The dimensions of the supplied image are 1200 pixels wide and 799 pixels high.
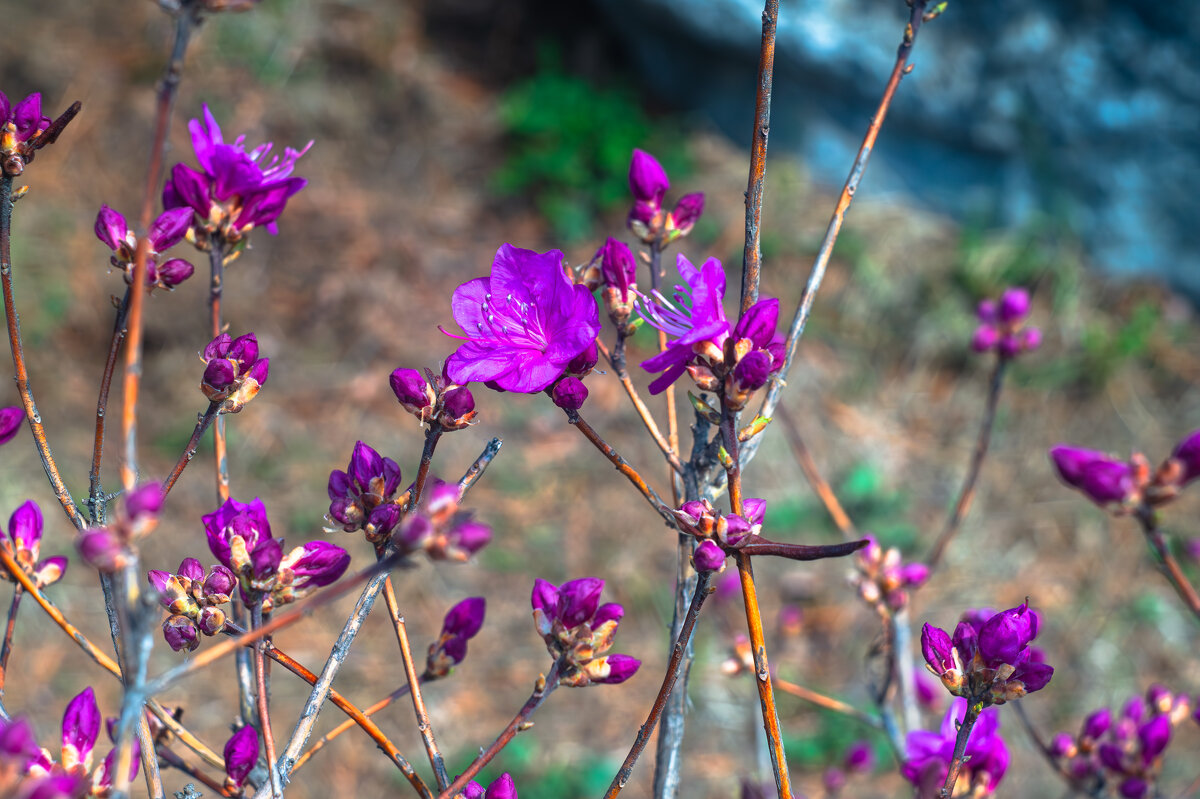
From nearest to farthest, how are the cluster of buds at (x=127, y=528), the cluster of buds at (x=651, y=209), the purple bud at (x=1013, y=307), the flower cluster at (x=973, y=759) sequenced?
the cluster of buds at (x=127, y=528)
the flower cluster at (x=973, y=759)
the cluster of buds at (x=651, y=209)
the purple bud at (x=1013, y=307)

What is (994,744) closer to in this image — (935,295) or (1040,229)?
(935,295)

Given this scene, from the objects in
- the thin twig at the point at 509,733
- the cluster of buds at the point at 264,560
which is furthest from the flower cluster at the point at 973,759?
the cluster of buds at the point at 264,560

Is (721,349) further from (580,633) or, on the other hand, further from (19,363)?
(19,363)

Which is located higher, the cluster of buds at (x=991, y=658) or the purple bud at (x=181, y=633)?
the cluster of buds at (x=991, y=658)

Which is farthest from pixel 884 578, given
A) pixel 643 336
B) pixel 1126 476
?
pixel 643 336

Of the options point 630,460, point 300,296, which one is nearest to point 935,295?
Result: point 630,460

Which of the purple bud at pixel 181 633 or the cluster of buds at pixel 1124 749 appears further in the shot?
the cluster of buds at pixel 1124 749

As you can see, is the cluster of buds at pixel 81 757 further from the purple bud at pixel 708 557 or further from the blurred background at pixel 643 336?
the blurred background at pixel 643 336
